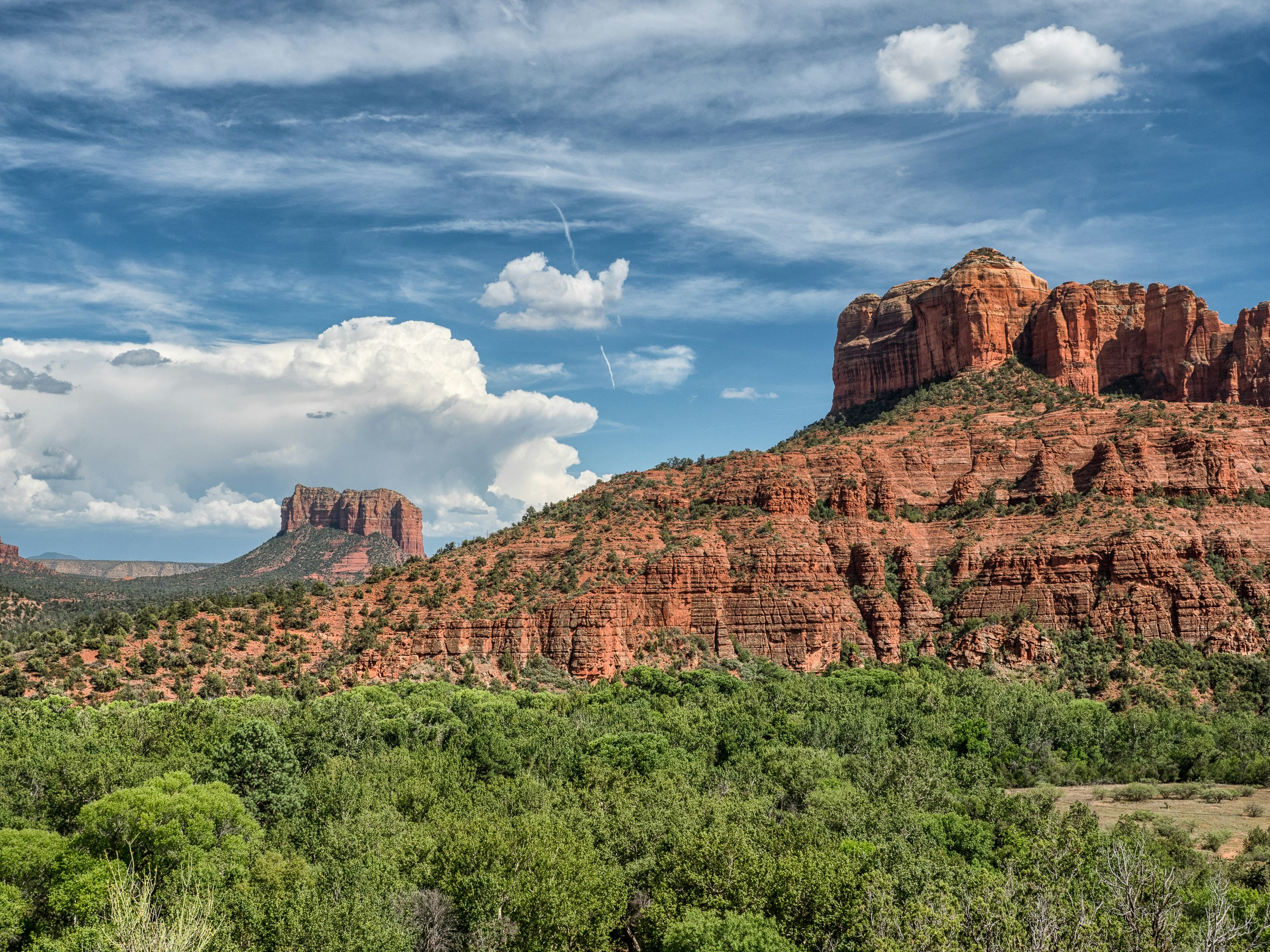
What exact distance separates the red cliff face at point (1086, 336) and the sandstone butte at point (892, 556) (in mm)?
699

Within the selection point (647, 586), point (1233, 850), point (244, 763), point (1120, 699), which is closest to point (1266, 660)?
point (1120, 699)

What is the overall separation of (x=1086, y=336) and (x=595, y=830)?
11409 cm

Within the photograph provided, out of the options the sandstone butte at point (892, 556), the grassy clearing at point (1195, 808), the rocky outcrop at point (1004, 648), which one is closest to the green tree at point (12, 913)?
the sandstone butte at point (892, 556)

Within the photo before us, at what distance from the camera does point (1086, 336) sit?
5221 inches

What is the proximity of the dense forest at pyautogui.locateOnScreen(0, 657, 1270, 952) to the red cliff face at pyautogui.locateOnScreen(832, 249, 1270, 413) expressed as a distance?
224 ft

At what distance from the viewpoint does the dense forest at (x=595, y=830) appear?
30.0 m

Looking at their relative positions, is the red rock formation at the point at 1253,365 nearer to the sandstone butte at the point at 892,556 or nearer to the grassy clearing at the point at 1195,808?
the sandstone butte at the point at 892,556

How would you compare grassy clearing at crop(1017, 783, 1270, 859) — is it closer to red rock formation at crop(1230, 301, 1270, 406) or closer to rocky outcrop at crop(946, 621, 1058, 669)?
rocky outcrop at crop(946, 621, 1058, 669)

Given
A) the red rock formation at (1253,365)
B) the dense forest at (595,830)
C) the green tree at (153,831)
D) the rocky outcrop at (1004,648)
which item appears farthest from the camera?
the red rock formation at (1253,365)

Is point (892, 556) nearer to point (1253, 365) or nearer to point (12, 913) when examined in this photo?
point (1253, 365)

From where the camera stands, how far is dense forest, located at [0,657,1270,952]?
30.0 m

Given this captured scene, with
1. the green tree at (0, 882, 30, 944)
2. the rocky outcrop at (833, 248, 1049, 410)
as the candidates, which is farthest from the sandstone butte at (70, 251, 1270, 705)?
the green tree at (0, 882, 30, 944)

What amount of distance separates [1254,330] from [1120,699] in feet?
233

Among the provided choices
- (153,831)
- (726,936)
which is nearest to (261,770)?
(153,831)
